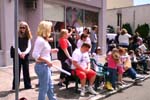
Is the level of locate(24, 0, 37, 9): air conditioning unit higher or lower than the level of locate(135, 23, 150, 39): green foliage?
higher

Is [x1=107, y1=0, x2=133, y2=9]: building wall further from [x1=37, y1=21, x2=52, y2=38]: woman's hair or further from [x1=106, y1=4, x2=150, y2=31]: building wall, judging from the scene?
[x1=37, y1=21, x2=52, y2=38]: woman's hair

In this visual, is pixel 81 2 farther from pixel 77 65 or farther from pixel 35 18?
pixel 77 65

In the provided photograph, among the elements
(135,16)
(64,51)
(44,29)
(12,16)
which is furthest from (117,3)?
(44,29)

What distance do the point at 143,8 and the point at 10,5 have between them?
31960 mm

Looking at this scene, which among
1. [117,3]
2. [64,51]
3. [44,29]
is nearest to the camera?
[44,29]

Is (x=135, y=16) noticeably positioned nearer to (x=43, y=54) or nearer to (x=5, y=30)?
(x=5, y=30)

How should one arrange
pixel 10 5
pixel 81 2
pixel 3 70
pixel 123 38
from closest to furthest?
pixel 3 70, pixel 10 5, pixel 123 38, pixel 81 2

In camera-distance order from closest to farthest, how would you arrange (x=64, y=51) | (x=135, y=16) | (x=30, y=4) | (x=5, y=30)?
(x=64, y=51) < (x=5, y=30) < (x=30, y=4) < (x=135, y=16)

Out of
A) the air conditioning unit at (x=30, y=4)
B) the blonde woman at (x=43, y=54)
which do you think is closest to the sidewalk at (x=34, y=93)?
the blonde woman at (x=43, y=54)

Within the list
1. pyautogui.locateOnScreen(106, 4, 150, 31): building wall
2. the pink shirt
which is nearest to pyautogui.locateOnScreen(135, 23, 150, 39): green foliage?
pyautogui.locateOnScreen(106, 4, 150, 31): building wall

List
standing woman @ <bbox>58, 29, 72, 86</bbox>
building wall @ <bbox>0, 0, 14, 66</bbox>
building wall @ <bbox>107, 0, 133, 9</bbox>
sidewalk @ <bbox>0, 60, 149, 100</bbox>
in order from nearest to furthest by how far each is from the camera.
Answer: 1. sidewalk @ <bbox>0, 60, 149, 100</bbox>
2. standing woman @ <bbox>58, 29, 72, 86</bbox>
3. building wall @ <bbox>0, 0, 14, 66</bbox>
4. building wall @ <bbox>107, 0, 133, 9</bbox>

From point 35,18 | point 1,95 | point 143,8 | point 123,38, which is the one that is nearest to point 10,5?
point 35,18

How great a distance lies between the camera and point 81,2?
752 inches

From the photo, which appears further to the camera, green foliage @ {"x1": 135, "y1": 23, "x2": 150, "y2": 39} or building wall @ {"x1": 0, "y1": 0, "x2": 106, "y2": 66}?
green foliage @ {"x1": 135, "y1": 23, "x2": 150, "y2": 39}
